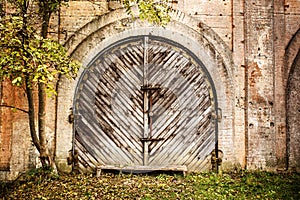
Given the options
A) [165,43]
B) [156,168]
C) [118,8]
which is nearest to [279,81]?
[165,43]

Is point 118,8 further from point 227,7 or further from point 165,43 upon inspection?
point 227,7

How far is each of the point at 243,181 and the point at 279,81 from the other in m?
2.44

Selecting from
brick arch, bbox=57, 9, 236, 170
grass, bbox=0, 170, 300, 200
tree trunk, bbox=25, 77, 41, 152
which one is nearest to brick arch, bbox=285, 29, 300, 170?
grass, bbox=0, 170, 300, 200

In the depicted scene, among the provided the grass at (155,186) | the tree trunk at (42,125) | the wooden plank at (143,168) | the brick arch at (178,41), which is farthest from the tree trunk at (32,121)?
the wooden plank at (143,168)

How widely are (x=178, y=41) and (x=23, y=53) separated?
12.0 ft

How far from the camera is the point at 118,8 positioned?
8.31 metres

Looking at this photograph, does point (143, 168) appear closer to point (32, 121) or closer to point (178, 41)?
point (32, 121)

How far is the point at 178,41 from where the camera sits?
826 centimetres

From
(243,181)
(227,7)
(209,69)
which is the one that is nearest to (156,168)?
(243,181)

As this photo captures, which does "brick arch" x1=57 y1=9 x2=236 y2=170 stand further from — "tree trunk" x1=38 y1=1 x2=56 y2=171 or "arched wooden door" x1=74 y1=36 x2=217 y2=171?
"tree trunk" x1=38 y1=1 x2=56 y2=171

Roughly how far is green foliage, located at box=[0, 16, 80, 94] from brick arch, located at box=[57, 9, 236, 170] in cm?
194

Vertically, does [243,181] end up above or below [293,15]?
below

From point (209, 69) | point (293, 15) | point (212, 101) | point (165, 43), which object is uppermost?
point (293, 15)

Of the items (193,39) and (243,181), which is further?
(193,39)
